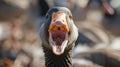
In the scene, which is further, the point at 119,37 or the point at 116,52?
the point at 119,37

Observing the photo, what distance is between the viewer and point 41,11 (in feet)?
49.7

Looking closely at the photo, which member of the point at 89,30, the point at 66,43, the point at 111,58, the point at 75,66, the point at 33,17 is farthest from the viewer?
the point at 33,17

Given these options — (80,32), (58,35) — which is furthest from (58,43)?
(80,32)

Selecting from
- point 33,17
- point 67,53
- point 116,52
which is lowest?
point 33,17

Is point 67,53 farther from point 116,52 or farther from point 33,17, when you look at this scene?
point 33,17

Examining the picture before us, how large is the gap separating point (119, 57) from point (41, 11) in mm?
6675

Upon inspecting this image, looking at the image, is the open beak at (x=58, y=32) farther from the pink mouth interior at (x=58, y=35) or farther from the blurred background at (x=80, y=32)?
the blurred background at (x=80, y=32)

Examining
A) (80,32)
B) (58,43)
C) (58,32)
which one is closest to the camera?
(58,43)

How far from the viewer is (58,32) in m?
6.31

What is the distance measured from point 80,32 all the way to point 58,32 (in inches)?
219

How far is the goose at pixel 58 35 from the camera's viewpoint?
6.09 metres

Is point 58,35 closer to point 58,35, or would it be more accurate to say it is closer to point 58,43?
point 58,35

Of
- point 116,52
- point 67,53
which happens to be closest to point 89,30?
point 116,52

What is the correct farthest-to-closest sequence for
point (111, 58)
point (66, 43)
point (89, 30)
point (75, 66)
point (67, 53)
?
point (89, 30) → point (111, 58) → point (75, 66) → point (67, 53) → point (66, 43)
